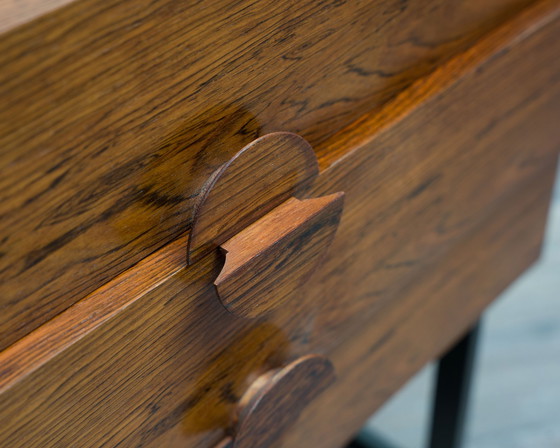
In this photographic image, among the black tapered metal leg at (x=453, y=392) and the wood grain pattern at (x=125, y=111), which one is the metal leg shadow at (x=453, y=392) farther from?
the wood grain pattern at (x=125, y=111)

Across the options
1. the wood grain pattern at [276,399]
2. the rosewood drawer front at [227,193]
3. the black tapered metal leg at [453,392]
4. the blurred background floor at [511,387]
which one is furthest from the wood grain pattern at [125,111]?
the blurred background floor at [511,387]

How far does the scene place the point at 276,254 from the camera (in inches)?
16.0

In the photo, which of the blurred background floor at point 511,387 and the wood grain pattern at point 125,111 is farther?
the blurred background floor at point 511,387

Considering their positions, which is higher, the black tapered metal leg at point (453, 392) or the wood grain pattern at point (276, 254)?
the wood grain pattern at point (276, 254)

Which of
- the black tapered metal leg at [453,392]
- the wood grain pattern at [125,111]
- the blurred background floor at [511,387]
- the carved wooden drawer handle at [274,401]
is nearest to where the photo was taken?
the wood grain pattern at [125,111]

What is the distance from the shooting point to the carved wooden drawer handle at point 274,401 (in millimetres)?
471

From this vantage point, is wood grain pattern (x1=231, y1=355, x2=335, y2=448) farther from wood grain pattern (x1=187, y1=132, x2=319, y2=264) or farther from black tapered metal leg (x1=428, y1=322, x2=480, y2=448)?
black tapered metal leg (x1=428, y1=322, x2=480, y2=448)

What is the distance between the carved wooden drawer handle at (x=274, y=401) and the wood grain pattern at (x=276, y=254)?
0.23 feet

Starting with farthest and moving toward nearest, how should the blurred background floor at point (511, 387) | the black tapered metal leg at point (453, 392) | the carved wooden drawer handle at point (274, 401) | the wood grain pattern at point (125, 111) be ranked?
1. the blurred background floor at point (511, 387)
2. the black tapered metal leg at point (453, 392)
3. the carved wooden drawer handle at point (274, 401)
4. the wood grain pattern at point (125, 111)

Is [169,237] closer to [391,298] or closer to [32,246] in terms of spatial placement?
[32,246]

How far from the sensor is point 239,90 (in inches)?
15.0

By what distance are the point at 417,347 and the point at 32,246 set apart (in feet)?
1.53

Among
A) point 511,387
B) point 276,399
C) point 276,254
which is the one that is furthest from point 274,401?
point 511,387

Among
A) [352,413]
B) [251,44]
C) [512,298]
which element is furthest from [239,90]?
[512,298]
